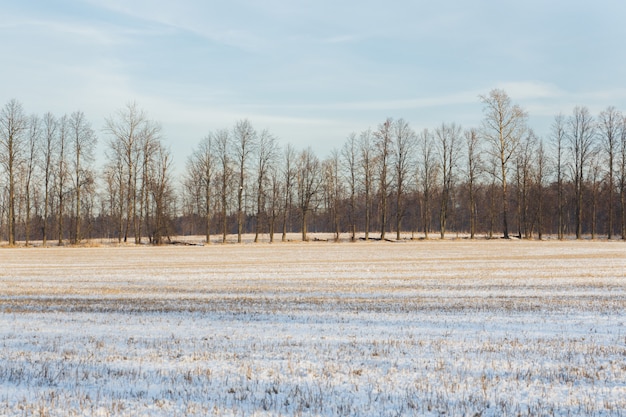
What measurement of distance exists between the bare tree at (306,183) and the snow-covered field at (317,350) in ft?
181

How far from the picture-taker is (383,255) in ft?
151

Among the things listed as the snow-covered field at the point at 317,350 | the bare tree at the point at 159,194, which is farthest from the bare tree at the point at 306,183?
the snow-covered field at the point at 317,350

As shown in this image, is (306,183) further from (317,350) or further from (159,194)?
(317,350)

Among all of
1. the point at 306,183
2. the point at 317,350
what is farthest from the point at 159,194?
the point at 317,350

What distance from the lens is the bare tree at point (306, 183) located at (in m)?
79.2

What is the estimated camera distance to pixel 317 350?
10867 mm

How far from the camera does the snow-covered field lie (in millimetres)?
7582

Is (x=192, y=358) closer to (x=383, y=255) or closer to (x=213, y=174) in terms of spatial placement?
(x=383, y=255)

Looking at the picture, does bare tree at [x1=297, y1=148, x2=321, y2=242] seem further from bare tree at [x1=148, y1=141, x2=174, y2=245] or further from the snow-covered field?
the snow-covered field

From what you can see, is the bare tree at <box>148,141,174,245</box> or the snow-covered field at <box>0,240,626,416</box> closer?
the snow-covered field at <box>0,240,626,416</box>

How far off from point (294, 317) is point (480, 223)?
112710mm

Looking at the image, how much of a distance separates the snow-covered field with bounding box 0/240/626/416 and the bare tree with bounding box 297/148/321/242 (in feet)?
181

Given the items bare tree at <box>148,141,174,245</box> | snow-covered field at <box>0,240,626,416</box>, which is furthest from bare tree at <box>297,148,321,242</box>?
snow-covered field at <box>0,240,626,416</box>

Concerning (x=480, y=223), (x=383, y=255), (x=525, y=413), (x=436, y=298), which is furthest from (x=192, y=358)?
(x=480, y=223)
